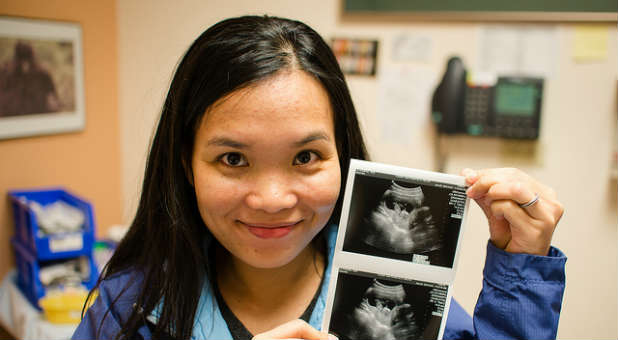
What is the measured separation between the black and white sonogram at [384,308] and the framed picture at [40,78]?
1.47 metres

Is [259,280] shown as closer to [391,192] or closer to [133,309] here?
[133,309]

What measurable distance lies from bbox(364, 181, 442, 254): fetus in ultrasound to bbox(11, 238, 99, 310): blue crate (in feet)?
3.98

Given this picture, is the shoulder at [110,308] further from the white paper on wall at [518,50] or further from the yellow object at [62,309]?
the white paper on wall at [518,50]

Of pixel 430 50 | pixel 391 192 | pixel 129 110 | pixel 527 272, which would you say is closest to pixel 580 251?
pixel 527 272

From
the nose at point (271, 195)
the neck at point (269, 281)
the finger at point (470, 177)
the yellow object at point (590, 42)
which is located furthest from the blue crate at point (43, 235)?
the yellow object at point (590, 42)

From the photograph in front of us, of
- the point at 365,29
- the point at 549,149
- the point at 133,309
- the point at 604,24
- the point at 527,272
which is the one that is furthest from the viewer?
the point at 365,29

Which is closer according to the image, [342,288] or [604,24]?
[342,288]

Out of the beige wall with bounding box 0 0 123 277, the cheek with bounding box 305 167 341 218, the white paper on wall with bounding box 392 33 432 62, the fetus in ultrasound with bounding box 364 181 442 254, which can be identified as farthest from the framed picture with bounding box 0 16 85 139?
the fetus in ultrasound with bounding box 364 181 442 254

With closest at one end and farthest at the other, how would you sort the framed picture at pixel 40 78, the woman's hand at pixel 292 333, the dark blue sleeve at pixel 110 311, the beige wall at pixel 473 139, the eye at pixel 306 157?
1. the woman's hand at pixel 292 333
2. the eye at pixel 306 157
3. the dark blue sleeve at pixel 110 311
4. the beige wall at pixel 473 139
5. the framed picture at pixel 40 78

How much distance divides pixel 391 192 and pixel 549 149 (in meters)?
1.06

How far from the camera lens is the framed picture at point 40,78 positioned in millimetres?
1708

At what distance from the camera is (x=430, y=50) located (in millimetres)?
1727

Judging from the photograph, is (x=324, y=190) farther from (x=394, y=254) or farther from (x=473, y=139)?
(x=473, y=139)

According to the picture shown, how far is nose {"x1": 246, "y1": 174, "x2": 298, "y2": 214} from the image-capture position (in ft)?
2.69
